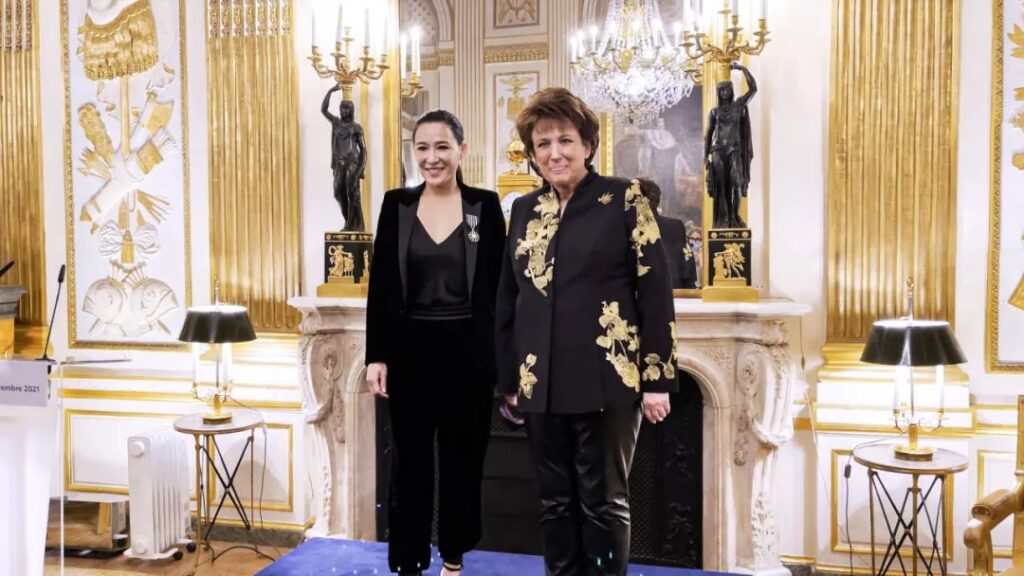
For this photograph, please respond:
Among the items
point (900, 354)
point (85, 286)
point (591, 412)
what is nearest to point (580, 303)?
point (591, 412)

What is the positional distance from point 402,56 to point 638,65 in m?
1.19

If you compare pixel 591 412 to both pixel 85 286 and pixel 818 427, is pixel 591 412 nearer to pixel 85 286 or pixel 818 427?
pixel 818 427

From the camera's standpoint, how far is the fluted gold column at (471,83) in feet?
12.4

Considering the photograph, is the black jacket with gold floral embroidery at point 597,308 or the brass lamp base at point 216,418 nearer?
the black jacket with gold floral embroidery at point 597,308

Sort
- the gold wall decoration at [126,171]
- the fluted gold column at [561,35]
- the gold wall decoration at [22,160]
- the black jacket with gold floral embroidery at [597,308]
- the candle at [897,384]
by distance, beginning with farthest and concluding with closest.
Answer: the gold wall decoration at [22,160], the gold wall decoration at [126,171], the fluted gold column at [561,35], the candle at [897,384], the black jacket with gold floral embroidery at [597,308]

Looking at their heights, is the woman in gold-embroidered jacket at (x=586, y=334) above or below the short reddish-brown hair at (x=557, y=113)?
below

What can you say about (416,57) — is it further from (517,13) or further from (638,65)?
(638,65)

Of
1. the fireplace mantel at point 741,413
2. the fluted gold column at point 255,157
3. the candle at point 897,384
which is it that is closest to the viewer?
the candle at point 897,384

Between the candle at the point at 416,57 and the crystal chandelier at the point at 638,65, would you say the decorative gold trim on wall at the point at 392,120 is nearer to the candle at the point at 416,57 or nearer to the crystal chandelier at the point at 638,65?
the candle at the point at 416,57

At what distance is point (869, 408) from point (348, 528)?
8.11 feet

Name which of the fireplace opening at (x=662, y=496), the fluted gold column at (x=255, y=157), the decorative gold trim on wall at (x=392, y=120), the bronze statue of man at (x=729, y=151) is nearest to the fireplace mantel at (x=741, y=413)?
the fireplace opening at (x=662, y=496)

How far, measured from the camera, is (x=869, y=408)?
3525mm

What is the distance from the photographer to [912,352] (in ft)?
9.95

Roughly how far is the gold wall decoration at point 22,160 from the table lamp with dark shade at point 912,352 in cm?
442
